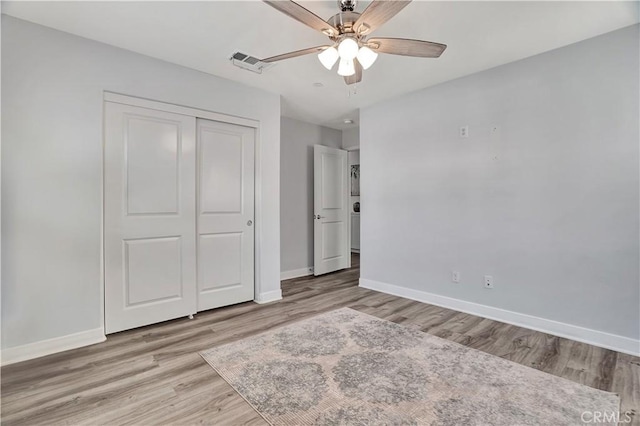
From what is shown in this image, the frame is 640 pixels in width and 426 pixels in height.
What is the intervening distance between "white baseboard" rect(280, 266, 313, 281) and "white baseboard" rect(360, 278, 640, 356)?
148cm

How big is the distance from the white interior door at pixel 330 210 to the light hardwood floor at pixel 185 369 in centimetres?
175

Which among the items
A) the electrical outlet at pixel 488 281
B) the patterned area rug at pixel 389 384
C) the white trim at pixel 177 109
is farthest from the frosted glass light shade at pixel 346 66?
the electrical outlet at pixel 488 281

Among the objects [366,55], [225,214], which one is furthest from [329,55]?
[225,214]

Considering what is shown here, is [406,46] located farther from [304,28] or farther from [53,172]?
[53,172]

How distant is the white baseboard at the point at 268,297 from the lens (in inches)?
144

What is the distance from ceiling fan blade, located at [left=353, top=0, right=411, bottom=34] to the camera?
62.3 inches

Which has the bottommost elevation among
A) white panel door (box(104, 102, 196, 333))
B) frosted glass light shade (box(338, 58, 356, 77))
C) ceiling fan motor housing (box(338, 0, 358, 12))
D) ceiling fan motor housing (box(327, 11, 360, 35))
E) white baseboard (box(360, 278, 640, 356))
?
white baseboard (box(360, 278, 640, 356))

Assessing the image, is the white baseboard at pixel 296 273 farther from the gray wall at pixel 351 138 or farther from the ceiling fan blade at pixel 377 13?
the ceiling fan blade at pixel 377 13

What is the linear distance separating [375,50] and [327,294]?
2938 mm

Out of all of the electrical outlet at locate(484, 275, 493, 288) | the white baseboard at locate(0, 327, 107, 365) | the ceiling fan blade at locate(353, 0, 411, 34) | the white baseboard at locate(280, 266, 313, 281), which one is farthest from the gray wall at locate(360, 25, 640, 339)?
the white baseboard at locate(0, 327, 107, 365)

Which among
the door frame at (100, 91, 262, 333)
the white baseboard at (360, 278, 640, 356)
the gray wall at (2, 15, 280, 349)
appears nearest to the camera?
the gray wall at (2, 15, 280, 349)

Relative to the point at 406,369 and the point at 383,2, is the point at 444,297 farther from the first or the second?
the point at 383,2

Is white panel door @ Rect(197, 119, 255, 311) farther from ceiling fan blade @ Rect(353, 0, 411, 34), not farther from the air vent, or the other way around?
ceiling fan blade @ Rect(353, 0, 411, 34)

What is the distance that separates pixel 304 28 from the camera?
2.35 m
